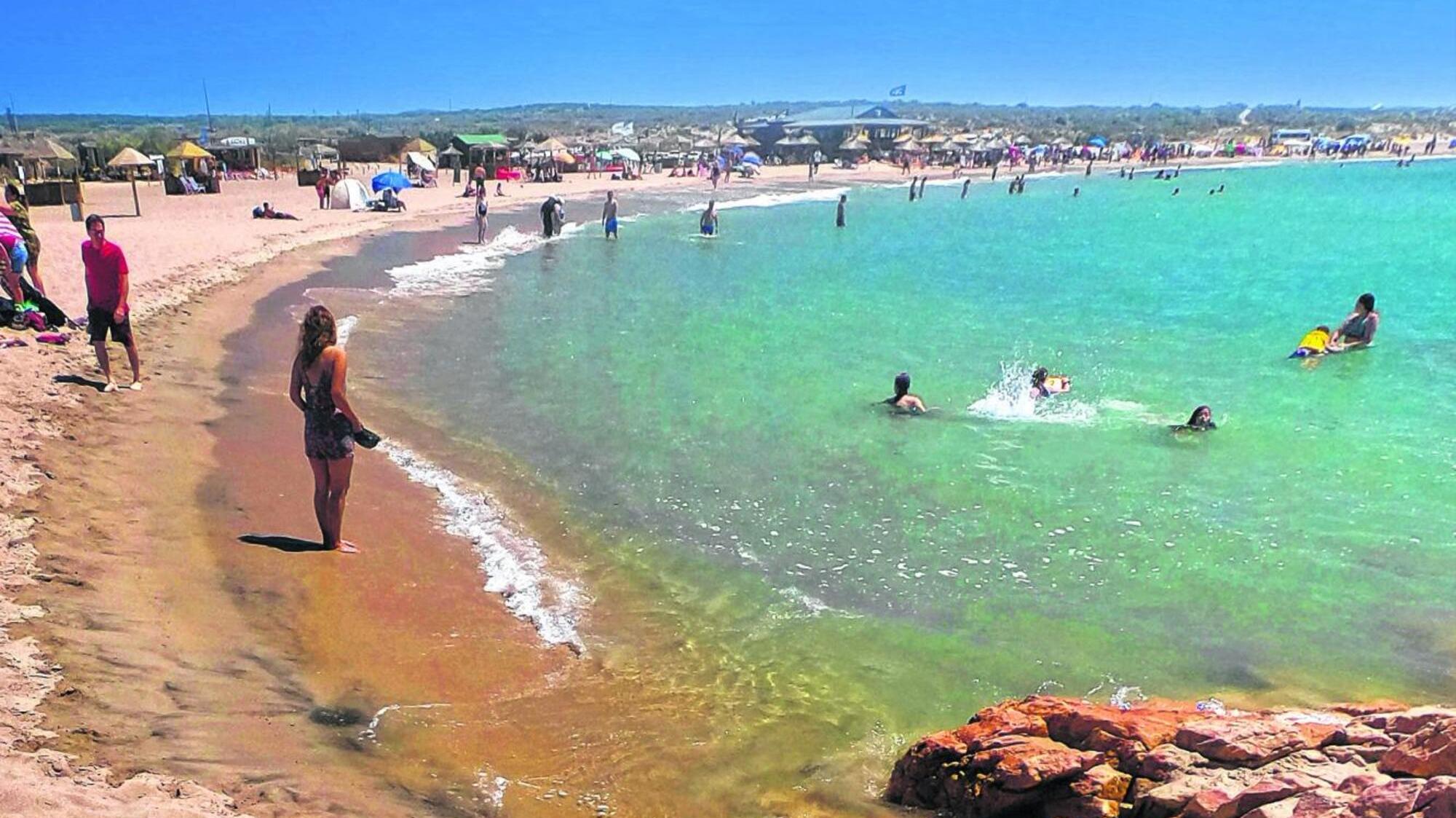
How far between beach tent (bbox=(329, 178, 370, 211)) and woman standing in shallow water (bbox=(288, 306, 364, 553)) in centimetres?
3196

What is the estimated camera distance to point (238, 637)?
5.78 m

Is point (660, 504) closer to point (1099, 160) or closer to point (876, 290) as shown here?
point (876, 290)

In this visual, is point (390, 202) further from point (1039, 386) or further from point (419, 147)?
point (1039, 386)

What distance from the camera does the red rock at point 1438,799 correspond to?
3201mm

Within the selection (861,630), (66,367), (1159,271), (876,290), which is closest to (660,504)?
(861,630)

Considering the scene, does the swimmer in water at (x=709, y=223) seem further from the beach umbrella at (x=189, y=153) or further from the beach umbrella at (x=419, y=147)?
the beach umbrella at (x=419, y=147)

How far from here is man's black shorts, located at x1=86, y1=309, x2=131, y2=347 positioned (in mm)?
9273

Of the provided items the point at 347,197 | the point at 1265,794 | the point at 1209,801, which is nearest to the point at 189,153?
the point at 347,197

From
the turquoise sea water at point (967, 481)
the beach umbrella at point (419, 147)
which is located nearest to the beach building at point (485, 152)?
the beach umbrella at point (419, 147)

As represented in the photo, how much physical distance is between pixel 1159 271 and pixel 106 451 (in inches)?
1165

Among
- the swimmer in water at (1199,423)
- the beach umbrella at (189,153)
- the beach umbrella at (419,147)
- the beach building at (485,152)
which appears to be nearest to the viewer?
the swimmer in water at (1199,423)

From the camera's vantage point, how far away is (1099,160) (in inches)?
4299

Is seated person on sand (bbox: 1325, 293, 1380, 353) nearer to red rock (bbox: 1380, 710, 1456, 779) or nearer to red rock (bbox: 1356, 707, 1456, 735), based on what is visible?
red rock (bbox: 1356, 707, 1456, 735)

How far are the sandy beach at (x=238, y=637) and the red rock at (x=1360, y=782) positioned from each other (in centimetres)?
221
